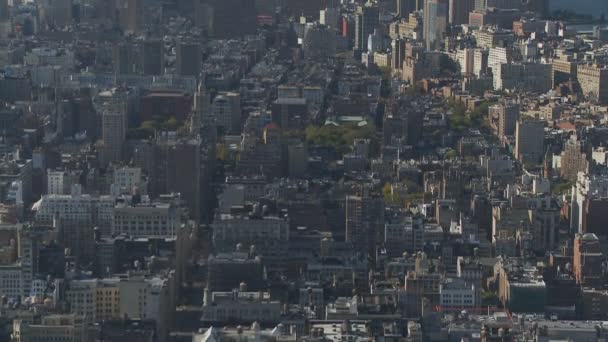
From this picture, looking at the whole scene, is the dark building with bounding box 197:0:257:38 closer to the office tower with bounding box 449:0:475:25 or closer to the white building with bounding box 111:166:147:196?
the office tower with bounding box 449:0:475:25

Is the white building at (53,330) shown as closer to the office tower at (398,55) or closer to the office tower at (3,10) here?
the office tower at (398,55)

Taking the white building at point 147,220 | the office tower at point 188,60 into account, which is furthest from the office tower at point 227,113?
the white building at point 147,220

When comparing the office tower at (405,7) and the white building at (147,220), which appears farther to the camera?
the office tower at (405,7)

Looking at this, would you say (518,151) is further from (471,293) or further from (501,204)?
(471,293)

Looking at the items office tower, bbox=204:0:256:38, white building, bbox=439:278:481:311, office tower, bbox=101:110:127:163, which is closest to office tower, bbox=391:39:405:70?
office tower, bbox=204:0:256:38

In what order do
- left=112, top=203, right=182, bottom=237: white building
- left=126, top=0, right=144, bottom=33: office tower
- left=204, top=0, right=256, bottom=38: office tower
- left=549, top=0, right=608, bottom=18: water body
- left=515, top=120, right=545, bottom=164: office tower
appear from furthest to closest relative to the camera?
left=549, top=0, right=608, bottom=18: water body < left=126, top=0, right=144, bottom=33: office tower < left=204, top=0, right=256, bottom=38: office tower < left=515, top=120, right=545, bottom=164: office tower < left=112, top=203, right=182, bottom=237: white building
